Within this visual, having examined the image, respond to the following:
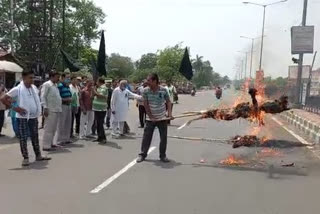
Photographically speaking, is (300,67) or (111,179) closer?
(111,179)

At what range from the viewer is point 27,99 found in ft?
31.6

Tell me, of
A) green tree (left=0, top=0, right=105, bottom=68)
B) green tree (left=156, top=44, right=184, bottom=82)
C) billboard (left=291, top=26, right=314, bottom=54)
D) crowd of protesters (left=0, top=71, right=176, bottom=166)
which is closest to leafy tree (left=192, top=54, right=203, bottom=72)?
green tree (left=156, top=44, right=184, bottom=82)

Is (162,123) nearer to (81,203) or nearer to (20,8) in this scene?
(81,203)

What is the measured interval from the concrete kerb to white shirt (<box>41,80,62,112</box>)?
23.4 feet

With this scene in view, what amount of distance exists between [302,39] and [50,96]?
780 inches

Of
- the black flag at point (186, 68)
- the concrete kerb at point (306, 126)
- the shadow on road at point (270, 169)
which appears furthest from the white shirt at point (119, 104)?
the concrete kerb at point (306, 126)

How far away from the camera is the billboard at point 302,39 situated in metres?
28.0

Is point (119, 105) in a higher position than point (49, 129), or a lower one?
higher

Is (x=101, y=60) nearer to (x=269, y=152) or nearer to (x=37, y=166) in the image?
(x=269, y=152)

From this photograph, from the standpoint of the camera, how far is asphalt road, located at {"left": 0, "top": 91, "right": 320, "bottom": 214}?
21.2 feet

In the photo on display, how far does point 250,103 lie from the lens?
13.5 meters

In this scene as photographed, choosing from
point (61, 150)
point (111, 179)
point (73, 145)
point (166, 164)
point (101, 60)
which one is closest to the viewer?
point (111, 179)

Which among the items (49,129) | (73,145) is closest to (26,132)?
(49,129)

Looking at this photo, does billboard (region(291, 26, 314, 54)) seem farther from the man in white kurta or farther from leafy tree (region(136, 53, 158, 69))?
leafy tree (region(136, 53, 158, 69))
